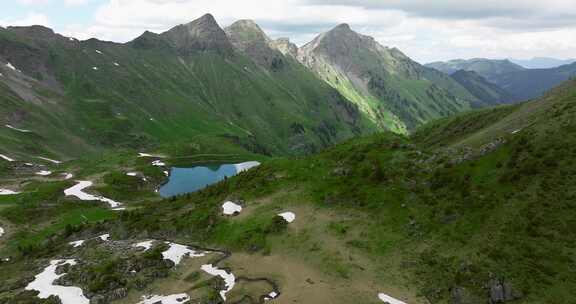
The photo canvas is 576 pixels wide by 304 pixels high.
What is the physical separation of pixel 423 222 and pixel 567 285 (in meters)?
20.4

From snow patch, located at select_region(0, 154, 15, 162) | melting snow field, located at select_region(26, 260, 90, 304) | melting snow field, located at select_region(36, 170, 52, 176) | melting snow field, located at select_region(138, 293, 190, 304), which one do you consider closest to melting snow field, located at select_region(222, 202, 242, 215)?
melting snow field, located at select_region(138, 293, 190, 304)

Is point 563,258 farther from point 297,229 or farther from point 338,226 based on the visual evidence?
point 297,229

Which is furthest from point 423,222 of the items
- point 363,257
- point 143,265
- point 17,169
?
point 17,169

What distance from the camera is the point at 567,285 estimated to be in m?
45.9

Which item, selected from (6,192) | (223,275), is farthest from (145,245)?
(6,192)

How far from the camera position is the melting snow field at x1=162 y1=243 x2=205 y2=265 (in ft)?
217

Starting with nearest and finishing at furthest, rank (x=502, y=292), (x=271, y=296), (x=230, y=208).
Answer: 1. (x=502, y=292)
2. (x=271, y=296)
3. (x=230, y=208)

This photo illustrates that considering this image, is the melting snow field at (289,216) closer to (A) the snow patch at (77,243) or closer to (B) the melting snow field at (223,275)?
(B) the melting snow field at (223,275)

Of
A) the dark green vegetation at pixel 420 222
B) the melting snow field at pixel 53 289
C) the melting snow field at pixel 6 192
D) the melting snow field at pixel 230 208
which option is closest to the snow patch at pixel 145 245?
the dark green vegetation at pixel 420 222

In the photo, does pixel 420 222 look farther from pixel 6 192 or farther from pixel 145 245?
pixel 6 192

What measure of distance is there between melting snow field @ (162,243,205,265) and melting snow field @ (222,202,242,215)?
1200 cm

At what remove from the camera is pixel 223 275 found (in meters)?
58.8

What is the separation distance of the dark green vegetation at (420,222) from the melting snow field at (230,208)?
1399mm

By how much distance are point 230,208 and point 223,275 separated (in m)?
25.3
